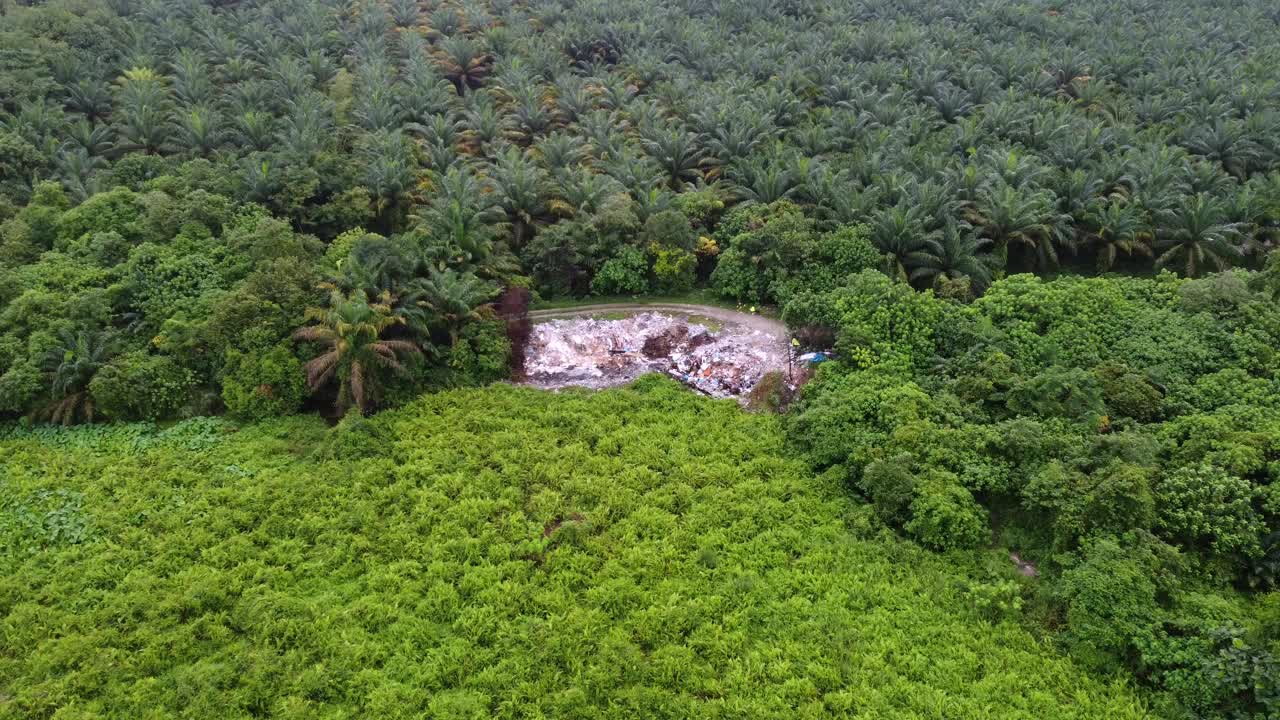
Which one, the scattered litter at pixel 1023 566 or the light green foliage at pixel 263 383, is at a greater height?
the light green foliage at pixel 263 383

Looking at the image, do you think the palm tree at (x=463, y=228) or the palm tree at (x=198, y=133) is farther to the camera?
the palm tree at (x=198, y=133)

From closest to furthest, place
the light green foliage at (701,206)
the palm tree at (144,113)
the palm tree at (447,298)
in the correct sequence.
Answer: the palm tree at (447,298) → the light green foliage at (701,206) → the palm tree at (144,113)

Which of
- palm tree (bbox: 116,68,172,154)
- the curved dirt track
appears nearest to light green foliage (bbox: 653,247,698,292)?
the curved dirt track

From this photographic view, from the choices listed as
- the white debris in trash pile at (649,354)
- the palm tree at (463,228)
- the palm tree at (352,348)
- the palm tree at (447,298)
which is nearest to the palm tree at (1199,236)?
the white debris in trash pile at (649,354)

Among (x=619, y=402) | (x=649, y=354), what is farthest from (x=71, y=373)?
(x=649, y=354)

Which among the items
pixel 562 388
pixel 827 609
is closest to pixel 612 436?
pixel 562 388

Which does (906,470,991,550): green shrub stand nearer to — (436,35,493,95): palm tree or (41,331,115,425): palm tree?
(41,331,115,425): palm tree

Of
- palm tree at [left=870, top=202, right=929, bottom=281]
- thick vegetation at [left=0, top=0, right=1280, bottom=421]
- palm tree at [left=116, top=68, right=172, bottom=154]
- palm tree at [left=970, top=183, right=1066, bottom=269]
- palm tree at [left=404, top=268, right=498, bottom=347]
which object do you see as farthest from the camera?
palm tree at [left=116, top=68, right=172, bottom=154]

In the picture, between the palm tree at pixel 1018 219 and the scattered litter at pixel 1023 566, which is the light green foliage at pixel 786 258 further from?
the scattered litter at pixel 1023 566
